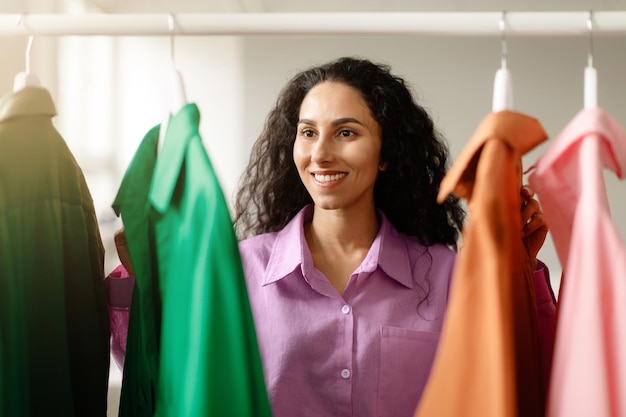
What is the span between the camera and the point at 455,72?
210cm

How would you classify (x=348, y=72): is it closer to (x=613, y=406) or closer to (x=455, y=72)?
(x=613, y=406)

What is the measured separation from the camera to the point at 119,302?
2.90 feet

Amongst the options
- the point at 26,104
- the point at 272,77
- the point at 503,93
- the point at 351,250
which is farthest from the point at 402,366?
the point at 272,77

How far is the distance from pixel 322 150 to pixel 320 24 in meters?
0.31

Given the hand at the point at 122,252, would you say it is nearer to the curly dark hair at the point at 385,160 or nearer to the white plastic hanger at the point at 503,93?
the curly dark hair at the point at 385,160

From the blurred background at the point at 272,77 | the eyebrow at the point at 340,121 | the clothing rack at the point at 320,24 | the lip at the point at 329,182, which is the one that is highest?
the blurred background at the point at 272,77

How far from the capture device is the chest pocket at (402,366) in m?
1.02

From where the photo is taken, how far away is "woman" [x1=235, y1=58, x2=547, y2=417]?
1030 mm

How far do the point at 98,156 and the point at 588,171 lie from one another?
1752 mm

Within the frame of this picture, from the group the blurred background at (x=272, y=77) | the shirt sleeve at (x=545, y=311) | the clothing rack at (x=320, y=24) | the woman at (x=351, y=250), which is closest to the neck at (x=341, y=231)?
the woman at (x=351, y=250)

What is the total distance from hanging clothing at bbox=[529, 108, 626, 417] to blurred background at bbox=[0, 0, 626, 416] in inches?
58.3

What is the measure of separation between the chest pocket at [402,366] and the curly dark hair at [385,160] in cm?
20

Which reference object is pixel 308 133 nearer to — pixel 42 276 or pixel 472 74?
pixel 42 276

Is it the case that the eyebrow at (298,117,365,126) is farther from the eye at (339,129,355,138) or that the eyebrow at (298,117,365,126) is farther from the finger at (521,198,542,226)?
the finger at (521,198,542,226)
